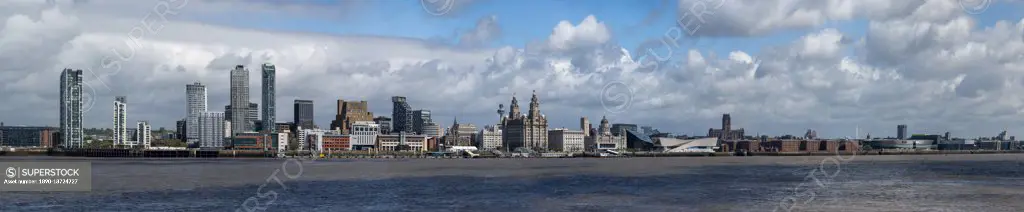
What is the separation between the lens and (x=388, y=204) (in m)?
63.8

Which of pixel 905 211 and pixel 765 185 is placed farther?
pixel 765 185

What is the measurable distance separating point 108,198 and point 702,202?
43747 millimetres

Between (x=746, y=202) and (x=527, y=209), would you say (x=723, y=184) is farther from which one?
(x=527, y=209)

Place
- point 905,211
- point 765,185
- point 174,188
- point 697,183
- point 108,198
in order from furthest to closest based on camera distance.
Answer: point 697,183, point 765,185, point 174,188, point 108,198, point 905,211

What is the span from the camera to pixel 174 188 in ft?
268

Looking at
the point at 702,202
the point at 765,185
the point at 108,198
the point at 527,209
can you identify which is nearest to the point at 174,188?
the point at 108,198

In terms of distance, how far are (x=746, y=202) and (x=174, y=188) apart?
163 feet

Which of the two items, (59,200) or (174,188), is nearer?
(59,200)

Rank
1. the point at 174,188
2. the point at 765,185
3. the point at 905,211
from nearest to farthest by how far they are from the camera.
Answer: the point at 905,211, the point at 174,188, the point at 765,185

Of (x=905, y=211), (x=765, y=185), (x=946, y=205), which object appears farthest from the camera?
(x=765, y=185)

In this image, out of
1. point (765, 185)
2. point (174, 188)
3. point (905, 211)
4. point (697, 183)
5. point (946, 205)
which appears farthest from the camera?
point (697, 183)

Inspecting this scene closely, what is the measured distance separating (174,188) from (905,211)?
59962 mm

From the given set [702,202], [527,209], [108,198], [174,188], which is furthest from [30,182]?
[702,202]

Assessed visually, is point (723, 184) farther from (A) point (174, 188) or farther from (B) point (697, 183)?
(A) point (174, 188)
